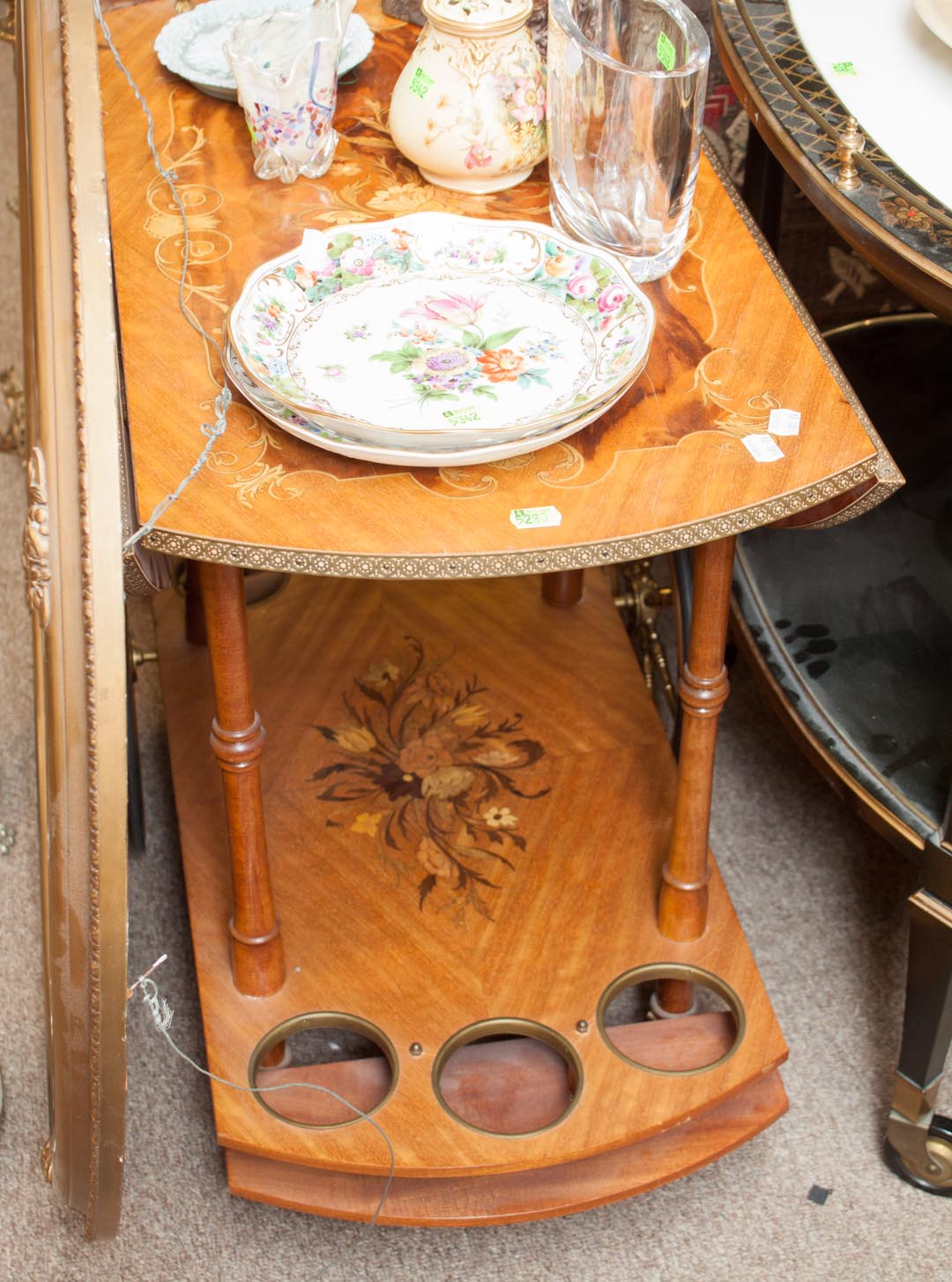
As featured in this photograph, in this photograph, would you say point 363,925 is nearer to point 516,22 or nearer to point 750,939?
point 750,939

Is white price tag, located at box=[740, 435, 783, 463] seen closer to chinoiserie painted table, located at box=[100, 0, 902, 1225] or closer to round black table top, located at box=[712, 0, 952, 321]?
chinoiserie painted table, located at box=[100, 0, 902, 1225]

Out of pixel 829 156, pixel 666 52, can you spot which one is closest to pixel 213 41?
pixel 666 52

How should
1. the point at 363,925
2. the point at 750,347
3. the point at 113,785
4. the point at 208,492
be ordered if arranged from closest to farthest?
the point at 113,785 → the point at 208,492 → the point at 750,347 → the point at 363,925

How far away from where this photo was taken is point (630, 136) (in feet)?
3.42

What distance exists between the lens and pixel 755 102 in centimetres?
111

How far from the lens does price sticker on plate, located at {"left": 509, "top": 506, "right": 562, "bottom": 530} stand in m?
0.88

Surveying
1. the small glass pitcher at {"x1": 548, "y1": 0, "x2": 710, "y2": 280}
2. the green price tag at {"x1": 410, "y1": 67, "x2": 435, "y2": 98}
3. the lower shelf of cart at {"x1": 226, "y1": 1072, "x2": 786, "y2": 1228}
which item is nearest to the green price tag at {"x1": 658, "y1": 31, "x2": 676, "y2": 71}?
the small glass pitcher at {"x1": 548, "y1": 0, "x2": 710, "y2": 280}

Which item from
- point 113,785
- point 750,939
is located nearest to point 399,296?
point 113,785

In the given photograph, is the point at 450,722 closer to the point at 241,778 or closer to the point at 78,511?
the point at 241,778

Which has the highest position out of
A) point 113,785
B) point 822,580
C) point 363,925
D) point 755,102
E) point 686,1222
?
point 755,102

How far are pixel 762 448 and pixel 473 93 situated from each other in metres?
0.37

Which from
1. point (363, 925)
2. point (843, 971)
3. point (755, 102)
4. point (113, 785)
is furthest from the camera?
point (843, 971)

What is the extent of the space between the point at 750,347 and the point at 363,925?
54 cm

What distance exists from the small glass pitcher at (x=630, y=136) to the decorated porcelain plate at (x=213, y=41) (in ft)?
0.77
